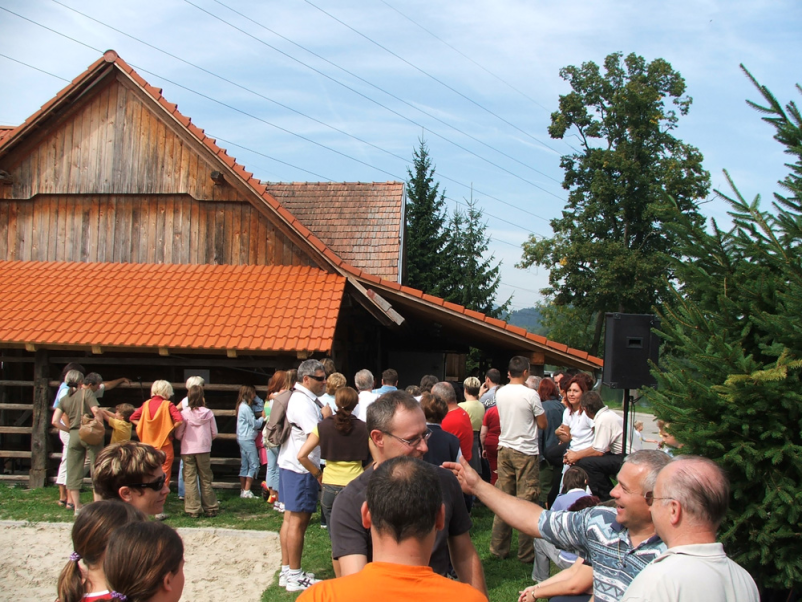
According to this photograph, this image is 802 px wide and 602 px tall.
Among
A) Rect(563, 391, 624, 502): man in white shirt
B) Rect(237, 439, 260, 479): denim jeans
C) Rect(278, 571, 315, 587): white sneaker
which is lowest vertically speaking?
Rect(278, 571, 315, 587): white sneaker

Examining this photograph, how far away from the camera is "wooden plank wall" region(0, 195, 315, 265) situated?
38.7ft

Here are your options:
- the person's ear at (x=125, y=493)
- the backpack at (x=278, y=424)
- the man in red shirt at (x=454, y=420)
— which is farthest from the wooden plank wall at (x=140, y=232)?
the person's ear at (x=125, y=493)

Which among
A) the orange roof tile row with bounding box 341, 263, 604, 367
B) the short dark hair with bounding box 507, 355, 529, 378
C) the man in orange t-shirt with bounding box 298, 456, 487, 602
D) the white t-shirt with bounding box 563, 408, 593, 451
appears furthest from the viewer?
the orange roof tile row with bounding box 341, 263, 604, 367

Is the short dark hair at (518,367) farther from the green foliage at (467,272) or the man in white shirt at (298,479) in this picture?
the green foliage at (467,272)

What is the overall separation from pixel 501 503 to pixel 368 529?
68 centimetres

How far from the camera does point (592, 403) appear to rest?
6.95 metres

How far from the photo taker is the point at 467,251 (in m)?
36.6

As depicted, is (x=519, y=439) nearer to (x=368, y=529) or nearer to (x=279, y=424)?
(x=279, y=424)

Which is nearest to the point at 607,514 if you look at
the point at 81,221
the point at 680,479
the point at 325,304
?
the point at 680,479

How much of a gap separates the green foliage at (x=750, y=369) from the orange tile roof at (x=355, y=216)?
1024 centimetres

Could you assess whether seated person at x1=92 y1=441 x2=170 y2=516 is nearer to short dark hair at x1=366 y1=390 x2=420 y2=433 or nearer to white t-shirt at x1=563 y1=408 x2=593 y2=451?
short dark hair at x1=366 y1=390 x2=420 y2=433

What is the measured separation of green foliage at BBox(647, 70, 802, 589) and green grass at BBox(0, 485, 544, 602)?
2441 mm

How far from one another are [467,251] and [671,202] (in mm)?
31374

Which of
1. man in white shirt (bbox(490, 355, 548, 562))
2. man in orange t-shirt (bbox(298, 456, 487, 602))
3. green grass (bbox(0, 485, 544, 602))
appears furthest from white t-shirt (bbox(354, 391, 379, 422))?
man in orange t-shirt (bbox(298, 456, 487, 602))
